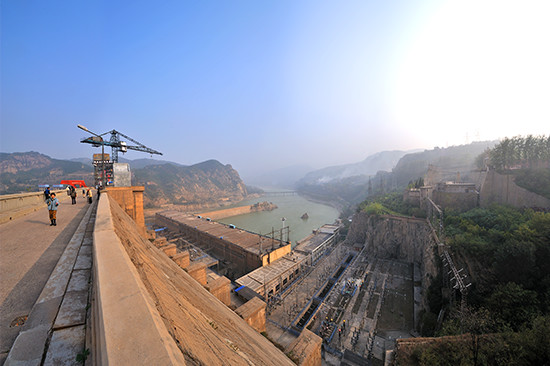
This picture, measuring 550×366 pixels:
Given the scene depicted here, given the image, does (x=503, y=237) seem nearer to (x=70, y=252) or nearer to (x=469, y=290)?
(x=469, y=290)

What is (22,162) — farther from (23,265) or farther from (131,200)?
(23,265)

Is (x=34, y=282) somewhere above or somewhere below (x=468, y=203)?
above

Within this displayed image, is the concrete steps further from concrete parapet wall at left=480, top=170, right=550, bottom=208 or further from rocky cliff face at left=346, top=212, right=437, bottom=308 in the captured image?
concrete parapet wall at left=480, top=170, right=550, bottom=208

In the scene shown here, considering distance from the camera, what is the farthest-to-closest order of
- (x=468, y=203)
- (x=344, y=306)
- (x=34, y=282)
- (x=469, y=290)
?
(x=468, y=203) < (x=344, y=306) < (x=469, y=290) < (x=34, y=282)

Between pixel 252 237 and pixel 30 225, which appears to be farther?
pixel 252 237

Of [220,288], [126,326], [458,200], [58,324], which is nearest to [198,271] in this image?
[220,288]

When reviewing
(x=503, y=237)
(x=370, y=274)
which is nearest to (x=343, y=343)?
(x=370, y=274)

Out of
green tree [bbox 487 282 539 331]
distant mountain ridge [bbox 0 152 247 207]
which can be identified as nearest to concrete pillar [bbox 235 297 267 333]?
green tree [bbox 487 282 539 331]
